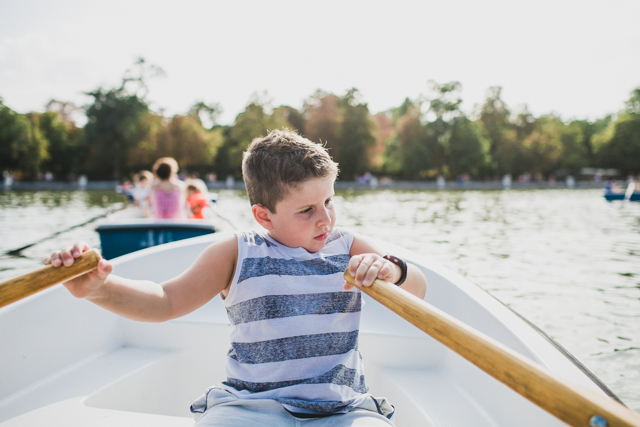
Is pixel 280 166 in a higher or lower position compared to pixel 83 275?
higher

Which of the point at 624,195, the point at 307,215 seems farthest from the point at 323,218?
the point at 624,195

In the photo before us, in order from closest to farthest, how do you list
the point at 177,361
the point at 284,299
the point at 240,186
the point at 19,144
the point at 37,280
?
the point at 37,280 → the point at 284,299 → the point at 177,361 → the point at 240,186 → the point at 19,144

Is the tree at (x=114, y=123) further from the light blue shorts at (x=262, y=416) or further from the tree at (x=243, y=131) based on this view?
the light blue shorts at (x=262, y=416)

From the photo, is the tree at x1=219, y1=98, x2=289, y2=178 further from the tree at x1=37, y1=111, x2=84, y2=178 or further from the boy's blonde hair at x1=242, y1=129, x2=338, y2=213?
the boy's blonde hair at x1=242, y1=129, x2=338, y2=213

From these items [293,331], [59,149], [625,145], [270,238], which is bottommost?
[293,331]

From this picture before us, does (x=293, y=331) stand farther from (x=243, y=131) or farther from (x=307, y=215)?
(x=243, y=131)

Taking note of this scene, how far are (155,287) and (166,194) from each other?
14.1 feet

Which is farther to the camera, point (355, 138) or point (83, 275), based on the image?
point (355, 138)

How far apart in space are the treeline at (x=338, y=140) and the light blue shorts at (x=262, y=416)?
36.2 m

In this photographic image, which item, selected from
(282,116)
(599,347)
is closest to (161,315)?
(599,347)

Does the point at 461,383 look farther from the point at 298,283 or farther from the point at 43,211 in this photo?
the point at 43,211

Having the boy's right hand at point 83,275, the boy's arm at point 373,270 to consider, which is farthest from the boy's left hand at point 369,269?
→ the boy's right hand at point 83,275

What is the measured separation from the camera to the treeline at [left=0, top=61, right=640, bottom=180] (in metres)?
37.4

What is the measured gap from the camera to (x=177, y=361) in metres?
2.16
